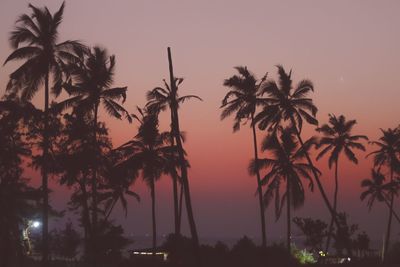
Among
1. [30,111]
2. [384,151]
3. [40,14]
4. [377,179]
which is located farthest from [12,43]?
[377,179]

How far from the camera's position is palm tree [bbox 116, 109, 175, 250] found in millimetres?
46969

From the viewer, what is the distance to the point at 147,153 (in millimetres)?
47406

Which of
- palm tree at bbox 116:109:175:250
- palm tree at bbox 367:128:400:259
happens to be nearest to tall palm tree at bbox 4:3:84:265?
palm tree at bbox 116:109:175:250

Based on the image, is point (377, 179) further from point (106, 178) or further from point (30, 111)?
point (30, 111)

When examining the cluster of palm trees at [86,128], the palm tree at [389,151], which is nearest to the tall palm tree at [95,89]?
the cluster of palm trees at [86,128]

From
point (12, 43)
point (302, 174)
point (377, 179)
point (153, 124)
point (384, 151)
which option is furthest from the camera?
point (377, 179)

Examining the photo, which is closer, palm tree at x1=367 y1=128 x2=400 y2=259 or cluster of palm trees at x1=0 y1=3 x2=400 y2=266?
Result: cluster of palm trees at x1=0 y1=3 x2=400 y2=266

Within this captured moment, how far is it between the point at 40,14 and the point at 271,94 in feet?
63.0

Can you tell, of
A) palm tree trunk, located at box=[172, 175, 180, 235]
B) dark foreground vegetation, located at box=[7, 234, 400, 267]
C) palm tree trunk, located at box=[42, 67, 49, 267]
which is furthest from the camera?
palm tree trunk, located at box=[172, 175, 180, 235]

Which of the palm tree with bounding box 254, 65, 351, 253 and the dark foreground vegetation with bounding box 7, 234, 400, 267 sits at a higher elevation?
the palm tree with bounding box 254, 65, 351, 253

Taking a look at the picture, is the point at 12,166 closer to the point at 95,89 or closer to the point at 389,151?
the point at 95,89

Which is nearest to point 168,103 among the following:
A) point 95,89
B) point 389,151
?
point 95,89

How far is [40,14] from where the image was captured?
3391cm

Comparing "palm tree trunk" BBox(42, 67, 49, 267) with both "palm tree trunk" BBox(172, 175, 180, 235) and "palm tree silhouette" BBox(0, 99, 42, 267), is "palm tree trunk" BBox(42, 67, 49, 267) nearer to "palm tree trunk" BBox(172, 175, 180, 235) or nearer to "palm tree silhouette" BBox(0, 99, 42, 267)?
"palm tree silhouette" BBox(0, 99, 42, 267)
